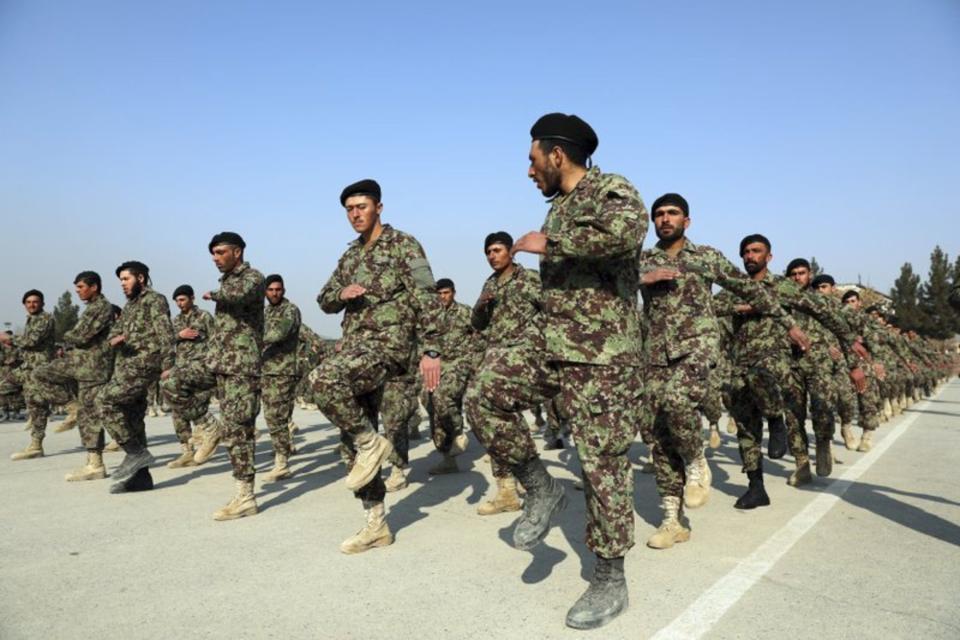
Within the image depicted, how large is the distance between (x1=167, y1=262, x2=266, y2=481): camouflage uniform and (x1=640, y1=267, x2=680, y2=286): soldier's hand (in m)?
3.77

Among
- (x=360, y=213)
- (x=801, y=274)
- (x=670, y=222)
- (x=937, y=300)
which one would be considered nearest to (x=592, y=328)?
(x=670, y=222)

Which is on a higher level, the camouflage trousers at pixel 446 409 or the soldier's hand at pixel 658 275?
the soldier's hand at pixel 658 275

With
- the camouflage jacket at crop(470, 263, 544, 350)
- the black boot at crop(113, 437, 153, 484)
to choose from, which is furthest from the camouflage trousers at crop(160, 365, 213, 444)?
the camouflage jacket at crop(470, 263, 544, 350)

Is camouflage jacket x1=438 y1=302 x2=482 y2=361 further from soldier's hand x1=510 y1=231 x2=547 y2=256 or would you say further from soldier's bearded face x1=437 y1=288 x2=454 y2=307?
soldier's hand x1=510 y1=231 x2=547 y2=256

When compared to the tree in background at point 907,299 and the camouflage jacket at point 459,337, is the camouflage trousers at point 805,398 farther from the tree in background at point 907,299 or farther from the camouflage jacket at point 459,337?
the tree in background at point 907,299

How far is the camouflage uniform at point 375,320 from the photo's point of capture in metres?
4.33

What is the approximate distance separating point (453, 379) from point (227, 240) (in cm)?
327

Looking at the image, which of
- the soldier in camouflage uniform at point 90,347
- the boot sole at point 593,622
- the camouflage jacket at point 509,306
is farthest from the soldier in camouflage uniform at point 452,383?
the soldier in camouflage uniform at point 90,347

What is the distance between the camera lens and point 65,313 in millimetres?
37156

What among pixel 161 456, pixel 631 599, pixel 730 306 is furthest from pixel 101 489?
pixel 730 306

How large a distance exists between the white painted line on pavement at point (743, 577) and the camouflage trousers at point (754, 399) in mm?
736

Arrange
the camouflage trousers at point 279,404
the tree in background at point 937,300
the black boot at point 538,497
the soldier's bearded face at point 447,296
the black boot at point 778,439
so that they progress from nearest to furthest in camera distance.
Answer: the black boot at point 538,497 → the black boot at point 778,439 → the camouflage trousers at point 279,404 → the soldier's bearded face at point 447,296 → the tree in background at point 937,300

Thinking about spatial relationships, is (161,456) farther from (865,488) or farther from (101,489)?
(865,488)

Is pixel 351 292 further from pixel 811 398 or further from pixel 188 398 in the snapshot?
pixel 811 398
